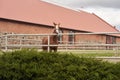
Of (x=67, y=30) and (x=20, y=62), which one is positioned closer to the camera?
(x=20, y=62)

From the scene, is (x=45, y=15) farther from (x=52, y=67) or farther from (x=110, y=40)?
(x=52, y=67)

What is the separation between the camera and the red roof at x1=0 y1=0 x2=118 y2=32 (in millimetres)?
44681

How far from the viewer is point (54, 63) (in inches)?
378

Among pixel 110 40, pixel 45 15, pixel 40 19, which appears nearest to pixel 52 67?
pixel 40 19

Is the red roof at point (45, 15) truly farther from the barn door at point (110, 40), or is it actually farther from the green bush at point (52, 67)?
the green bush at point (52, 67)

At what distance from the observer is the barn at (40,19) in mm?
43469

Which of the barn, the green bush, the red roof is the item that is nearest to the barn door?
the barn

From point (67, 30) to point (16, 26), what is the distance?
35.7 feet

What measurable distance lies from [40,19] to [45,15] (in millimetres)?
2020

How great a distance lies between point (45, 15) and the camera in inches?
2014

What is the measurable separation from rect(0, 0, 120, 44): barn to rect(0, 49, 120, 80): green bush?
2528 centimetres

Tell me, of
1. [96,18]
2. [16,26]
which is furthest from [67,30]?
[96,18]

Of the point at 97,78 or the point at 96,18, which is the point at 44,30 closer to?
the point at 96,18

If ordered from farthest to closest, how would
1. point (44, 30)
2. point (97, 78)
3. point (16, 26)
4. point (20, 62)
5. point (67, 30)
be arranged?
1. point (67, 30)
2. point (44, 30)
3. point (16, 26)
4. point (20, 62)
5. point (97, 78)
